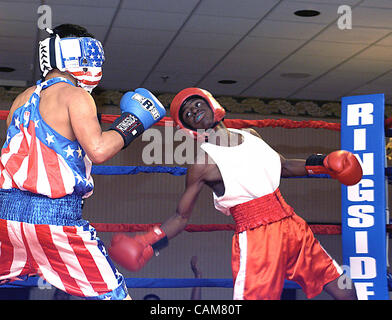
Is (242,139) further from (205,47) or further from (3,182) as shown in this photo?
(205,47)

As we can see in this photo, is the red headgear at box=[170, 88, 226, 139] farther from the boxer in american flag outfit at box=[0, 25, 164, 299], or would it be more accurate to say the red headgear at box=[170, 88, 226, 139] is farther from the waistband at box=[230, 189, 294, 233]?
the boxer in american flag outfit at box=[0, 25, 164, 299]

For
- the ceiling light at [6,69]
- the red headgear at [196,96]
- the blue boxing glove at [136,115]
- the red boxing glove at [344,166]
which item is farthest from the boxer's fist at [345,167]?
the ceiling light at [6,69]

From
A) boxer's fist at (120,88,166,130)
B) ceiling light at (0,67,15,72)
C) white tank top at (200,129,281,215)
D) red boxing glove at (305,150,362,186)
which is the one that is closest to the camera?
boxer's fist at (120,88,166,130)

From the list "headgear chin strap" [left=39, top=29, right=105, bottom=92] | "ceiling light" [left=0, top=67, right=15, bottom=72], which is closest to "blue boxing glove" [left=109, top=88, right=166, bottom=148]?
"headgear chin strap" [left=39, top=29, right=105, bottom=92]

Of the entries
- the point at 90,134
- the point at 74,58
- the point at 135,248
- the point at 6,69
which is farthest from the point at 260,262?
the point at 6,69

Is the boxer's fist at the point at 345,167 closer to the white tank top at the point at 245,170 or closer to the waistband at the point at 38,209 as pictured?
the white tank top at the point at 245,170

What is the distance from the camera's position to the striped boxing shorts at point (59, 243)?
1715 mm

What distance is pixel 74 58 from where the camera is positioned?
73.6 inches

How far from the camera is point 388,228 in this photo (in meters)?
3.01

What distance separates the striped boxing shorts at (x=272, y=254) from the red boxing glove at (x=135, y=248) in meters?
0.29

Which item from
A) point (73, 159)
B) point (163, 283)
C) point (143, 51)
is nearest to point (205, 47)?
point (143, 51)

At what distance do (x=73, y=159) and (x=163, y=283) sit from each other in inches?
38.8

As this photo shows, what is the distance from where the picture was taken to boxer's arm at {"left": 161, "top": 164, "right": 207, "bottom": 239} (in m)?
2.24

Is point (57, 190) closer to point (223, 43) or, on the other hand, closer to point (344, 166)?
point (344, 166)
